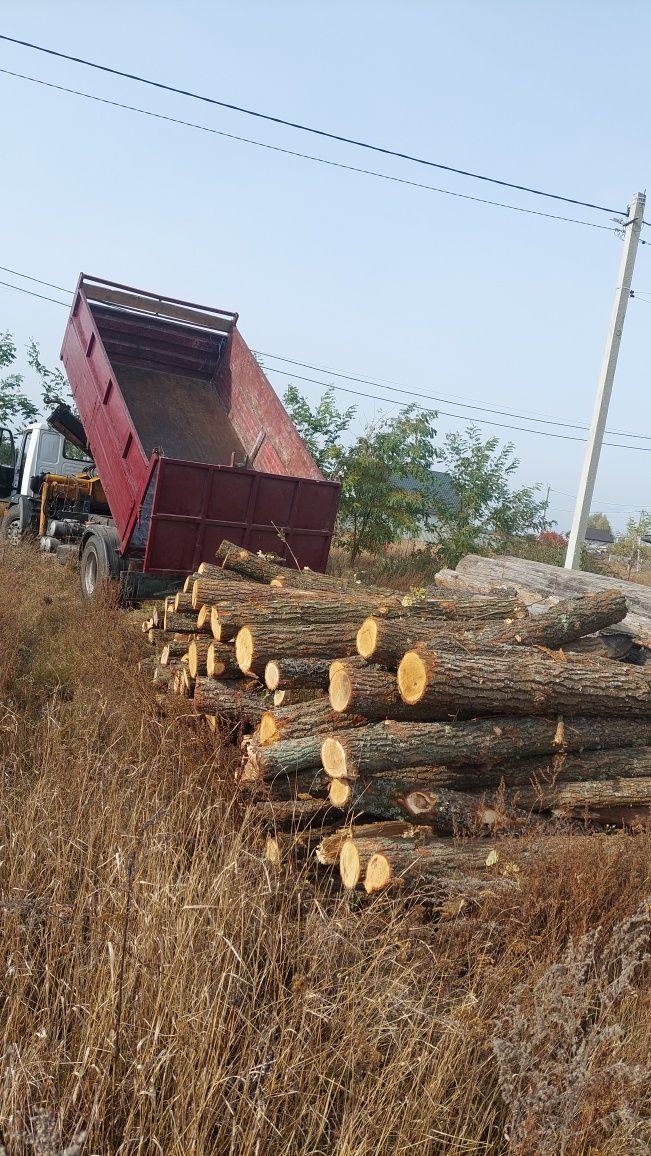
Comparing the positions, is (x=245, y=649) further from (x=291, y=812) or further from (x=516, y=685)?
(x=516, y=685)

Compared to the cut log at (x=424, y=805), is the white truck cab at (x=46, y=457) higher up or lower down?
higher up

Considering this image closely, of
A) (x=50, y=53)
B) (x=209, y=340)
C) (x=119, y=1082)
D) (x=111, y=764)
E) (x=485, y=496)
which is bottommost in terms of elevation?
(x=119, y=1082)

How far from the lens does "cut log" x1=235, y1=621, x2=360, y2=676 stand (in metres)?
5.30

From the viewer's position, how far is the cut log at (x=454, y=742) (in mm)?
4211

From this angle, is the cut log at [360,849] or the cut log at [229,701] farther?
the cut log at [229,701]

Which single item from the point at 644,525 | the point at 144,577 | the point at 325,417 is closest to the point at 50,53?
the point at 325,417

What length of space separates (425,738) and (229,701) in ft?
5.46

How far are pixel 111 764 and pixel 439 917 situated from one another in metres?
1.77

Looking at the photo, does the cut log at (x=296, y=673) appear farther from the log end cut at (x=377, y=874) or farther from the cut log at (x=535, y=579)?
the cut log at (x=535, y=579)

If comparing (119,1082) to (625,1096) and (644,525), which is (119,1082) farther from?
(644,525)

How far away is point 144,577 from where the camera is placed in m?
9.51

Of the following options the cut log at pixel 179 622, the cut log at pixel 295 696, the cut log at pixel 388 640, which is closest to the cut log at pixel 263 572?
the cut log at pixel 179 622

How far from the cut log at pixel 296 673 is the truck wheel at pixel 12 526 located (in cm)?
874

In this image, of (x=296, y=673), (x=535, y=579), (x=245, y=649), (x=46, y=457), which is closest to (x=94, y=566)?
(x=46, y=457)
